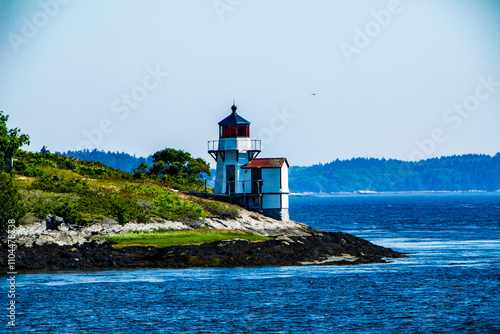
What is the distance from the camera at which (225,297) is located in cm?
3528

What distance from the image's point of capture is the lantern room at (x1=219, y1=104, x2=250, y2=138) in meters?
65.6

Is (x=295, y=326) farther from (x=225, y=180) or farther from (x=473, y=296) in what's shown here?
(x=225, y=180)

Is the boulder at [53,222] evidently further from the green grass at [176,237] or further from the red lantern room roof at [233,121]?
the red lantern room roof at [233,121]

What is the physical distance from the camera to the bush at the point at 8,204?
1859 inches

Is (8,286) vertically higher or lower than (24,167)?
lower

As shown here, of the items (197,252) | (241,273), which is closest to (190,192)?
(197,252)

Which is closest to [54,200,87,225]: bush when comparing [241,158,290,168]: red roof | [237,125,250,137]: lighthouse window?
[241,158,290,168]: red roof

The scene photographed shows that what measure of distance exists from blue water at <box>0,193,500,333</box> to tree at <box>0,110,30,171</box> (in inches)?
799

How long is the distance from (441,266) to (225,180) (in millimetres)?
25324

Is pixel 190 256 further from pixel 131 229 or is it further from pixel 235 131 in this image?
pixel 235 131

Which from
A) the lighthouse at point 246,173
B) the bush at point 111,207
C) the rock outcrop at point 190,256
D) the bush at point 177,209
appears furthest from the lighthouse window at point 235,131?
the rock outcrop at point 190,256

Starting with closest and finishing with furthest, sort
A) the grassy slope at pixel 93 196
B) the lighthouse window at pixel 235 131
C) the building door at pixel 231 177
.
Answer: the grassy slope at pixel 93 196
the lighthouse window at pixel 235 131
the building door at pixel 231 177

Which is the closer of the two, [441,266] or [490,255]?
[441,266]

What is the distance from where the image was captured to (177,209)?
5794cm
